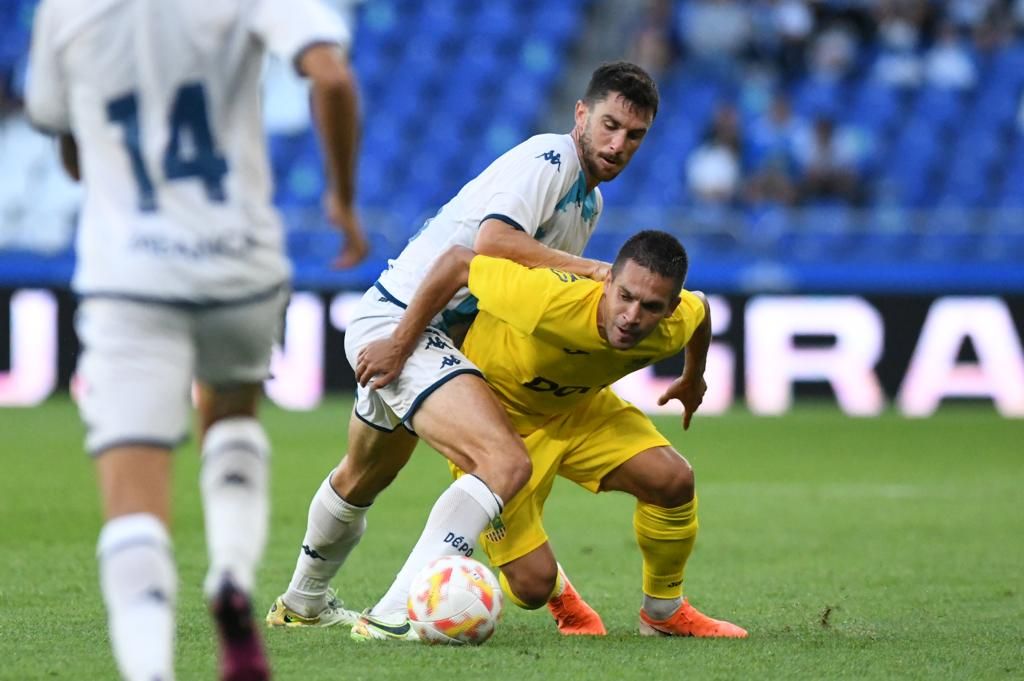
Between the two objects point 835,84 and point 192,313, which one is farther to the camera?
point 835,84

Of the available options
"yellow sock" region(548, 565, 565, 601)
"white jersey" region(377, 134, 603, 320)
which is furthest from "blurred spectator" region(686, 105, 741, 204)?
"yellow sock" region(548, 565, 565, 601)

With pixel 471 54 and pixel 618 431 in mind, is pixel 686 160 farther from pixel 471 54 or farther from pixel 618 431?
pixel 618 431

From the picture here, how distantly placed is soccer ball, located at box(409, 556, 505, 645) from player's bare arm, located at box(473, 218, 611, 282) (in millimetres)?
923

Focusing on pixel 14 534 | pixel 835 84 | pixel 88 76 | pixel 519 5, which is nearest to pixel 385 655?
pixel 88 76

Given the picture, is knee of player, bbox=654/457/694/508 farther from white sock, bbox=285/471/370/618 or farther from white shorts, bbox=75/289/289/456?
white shorts, bbox=75/289/289/456

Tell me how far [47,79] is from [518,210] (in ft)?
6.00

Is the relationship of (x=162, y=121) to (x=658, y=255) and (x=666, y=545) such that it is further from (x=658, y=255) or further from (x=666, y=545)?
(x=666, y=545)

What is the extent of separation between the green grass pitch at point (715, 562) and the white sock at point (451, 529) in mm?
157

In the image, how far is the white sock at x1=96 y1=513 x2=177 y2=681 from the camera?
3.31 m

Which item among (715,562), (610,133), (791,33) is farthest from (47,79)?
(791,33)

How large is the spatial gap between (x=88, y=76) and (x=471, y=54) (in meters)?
15.3

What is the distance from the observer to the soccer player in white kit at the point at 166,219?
3.45m

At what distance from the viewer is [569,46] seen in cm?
1884

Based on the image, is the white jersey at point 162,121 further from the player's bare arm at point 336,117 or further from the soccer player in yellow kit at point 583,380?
the soccer player in yellow kit at point 583,380
